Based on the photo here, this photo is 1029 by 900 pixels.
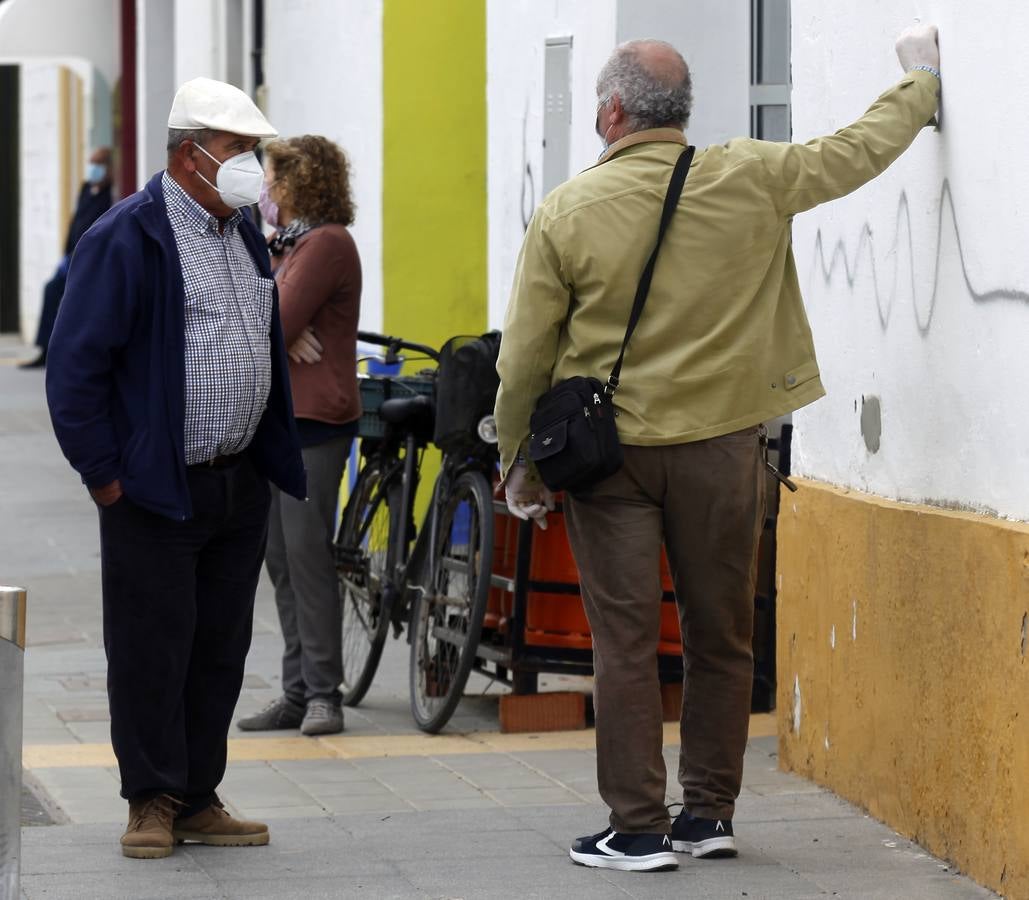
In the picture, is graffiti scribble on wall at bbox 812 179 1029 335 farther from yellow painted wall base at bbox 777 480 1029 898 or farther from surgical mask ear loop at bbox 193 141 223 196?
surgical mask ear loop at bbox 193 141 223 196

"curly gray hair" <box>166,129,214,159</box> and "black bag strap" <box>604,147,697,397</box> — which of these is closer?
"black bag strap" <box>604,147,697,397</box>

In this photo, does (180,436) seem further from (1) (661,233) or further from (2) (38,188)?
(2) (38,188)

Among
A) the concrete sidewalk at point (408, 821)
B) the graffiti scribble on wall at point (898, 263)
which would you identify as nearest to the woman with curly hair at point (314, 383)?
the concrete sidewalk at point (408, 821)

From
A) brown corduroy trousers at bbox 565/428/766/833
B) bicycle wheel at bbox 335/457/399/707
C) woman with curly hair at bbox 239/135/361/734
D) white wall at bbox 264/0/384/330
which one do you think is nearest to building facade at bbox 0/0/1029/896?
brown corduroy trousers at bbox 565/428/766/833

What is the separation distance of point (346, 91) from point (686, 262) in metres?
7.24

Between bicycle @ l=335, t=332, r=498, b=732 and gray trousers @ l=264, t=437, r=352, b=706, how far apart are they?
0.25 m

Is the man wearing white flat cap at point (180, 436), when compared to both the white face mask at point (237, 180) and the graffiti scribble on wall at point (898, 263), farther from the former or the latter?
the graffiti scribble on wall at point (898, 263)

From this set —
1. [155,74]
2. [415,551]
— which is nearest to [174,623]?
[415,551]

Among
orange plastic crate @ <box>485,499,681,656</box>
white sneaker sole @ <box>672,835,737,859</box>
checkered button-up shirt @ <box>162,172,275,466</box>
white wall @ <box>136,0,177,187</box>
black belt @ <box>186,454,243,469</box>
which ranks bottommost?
white sneaker sole @ <box>672,835,737,859</box>

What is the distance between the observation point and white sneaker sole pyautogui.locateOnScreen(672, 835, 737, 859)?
16.6 feet

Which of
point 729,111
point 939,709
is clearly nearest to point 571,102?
point 729,111

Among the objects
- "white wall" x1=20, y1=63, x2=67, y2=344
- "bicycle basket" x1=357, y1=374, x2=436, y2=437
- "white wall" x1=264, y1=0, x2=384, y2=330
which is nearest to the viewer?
"bicycle basket" x1=357, y1=374, x2=436, y2=437

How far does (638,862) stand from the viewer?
493cm

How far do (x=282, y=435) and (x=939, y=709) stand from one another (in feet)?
5.65
